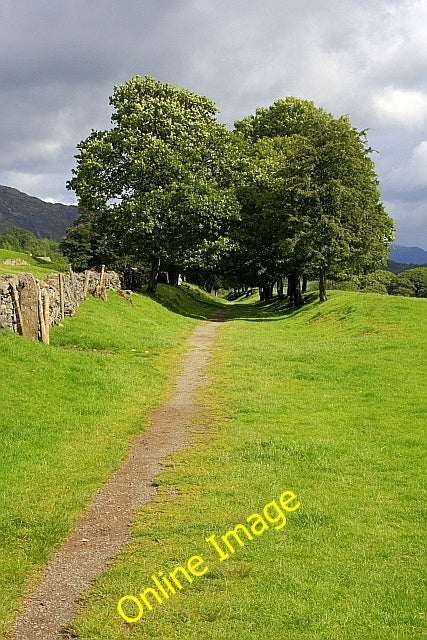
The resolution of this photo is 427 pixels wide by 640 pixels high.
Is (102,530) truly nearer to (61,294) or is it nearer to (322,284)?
(61,294)

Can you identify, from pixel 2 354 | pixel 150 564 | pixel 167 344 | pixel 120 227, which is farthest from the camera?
pixel 120 227

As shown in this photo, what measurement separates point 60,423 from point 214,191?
30.5 m

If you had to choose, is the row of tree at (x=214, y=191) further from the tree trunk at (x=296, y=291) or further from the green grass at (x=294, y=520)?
the green grass at (x=294, y=520)

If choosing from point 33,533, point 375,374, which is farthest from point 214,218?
point 33,533

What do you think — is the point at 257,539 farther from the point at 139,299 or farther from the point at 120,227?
the point at 120,227

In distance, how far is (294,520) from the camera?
8070 millimetres

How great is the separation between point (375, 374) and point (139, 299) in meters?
20.5

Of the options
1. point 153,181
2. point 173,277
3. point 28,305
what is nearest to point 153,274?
point 153,181

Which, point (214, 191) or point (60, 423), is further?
point (214, 191)

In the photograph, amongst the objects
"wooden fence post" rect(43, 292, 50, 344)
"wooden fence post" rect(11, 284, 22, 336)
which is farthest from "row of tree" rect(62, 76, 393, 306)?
"wooden fence post" rect(11, 284, 22, 336)

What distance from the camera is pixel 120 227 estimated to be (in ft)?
129

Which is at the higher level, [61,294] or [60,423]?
[61,294]

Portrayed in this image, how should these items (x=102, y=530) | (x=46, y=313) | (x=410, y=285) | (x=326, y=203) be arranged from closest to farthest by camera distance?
(x=102, y=530)
(x=46, y=313)
(x=326, y=203)
(x=410, y=285)

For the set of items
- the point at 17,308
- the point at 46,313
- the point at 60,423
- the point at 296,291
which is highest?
the point at 17,308
